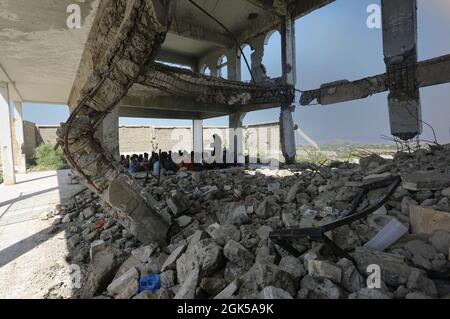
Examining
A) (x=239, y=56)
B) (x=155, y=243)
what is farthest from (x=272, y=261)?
(x=239, y=56)

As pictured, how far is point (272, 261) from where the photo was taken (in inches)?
71.3

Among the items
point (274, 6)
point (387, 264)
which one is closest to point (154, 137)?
point (274, 6)

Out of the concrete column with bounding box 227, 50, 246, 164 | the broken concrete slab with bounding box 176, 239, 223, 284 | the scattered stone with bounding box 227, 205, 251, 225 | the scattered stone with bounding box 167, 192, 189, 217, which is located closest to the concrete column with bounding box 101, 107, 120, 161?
the scattered stone with bounding box 167, 192, 189, 217

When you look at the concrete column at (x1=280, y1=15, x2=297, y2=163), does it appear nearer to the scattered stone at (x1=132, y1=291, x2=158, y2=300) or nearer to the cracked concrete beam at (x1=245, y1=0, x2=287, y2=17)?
the cracked concrete beam at (x1=245, y1=0, x2=287, y2=17)

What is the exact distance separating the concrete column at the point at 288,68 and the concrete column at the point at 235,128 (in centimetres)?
194

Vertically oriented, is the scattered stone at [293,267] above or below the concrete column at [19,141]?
below

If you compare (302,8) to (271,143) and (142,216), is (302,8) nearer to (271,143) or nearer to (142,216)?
(271,143)

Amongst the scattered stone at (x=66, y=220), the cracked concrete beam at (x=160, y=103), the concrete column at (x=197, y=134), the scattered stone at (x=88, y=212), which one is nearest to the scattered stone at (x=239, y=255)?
the scattered stone at (x=88, y=212)

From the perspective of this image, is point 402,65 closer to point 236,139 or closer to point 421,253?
point 421,253

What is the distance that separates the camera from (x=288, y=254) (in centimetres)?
188

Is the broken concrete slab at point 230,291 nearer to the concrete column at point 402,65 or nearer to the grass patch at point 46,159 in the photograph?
the concrete column at point 402,65

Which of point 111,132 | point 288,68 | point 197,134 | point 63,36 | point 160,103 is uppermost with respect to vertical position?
point 288,68

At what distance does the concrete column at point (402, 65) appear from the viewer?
5734mm

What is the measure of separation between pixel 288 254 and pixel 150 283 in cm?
117
